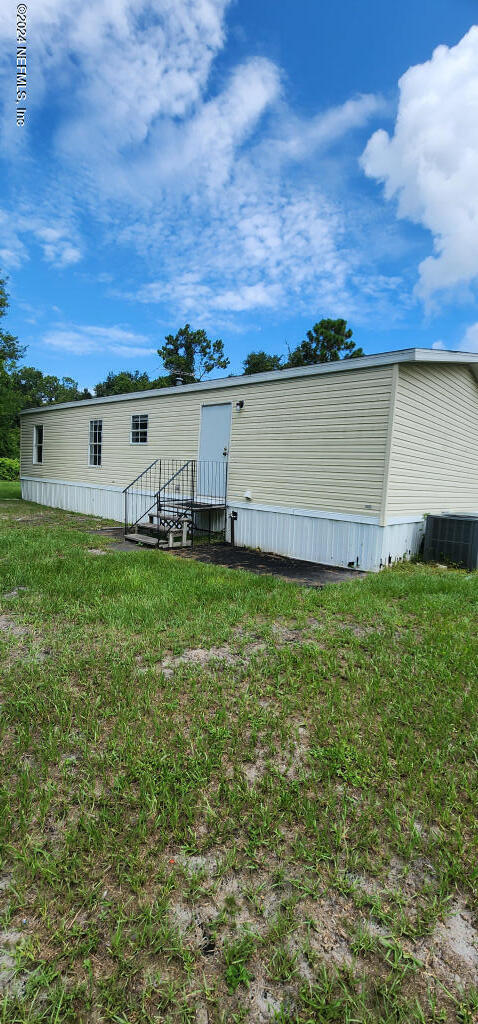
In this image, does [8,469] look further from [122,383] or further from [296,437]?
[296,437]

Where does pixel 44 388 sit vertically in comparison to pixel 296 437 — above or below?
above

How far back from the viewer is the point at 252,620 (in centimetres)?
452

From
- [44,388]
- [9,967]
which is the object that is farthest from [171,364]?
[9,967]

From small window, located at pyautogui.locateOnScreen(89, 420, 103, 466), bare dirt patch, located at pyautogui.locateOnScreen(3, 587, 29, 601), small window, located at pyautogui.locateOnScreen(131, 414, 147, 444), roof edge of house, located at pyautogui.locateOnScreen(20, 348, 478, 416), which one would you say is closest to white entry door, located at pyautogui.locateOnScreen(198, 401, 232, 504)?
roof edge of house, located at pyautogui.locateOnScreen(20, 348, 478, 416)

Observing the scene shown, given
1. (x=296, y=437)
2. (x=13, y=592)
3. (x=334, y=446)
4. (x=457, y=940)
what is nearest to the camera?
(x=457, y=940)

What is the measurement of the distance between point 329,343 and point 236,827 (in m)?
33.8

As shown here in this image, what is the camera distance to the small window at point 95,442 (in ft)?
45.8

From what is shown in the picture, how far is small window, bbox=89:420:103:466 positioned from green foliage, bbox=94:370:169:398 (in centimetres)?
3632

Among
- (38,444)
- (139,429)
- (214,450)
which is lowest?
(214,450)

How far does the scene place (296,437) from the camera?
8484 millimetres

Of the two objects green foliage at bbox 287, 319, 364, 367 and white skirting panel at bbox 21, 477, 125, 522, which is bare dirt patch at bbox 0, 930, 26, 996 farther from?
green foliage at bbox 287, 319, 364, 367

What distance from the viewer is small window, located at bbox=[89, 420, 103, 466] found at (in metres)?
14.0

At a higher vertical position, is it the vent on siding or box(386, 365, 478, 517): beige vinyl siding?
box(386, 365, 478, 517): beige vinyl siding

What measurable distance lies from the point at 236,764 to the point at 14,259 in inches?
872
